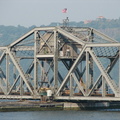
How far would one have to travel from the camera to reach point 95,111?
431 ft

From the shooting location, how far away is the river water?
11538 cm

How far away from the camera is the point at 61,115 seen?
397 feet

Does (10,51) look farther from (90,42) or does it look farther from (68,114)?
(68,114)

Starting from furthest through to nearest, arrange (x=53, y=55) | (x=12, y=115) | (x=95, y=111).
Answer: (x=53, y=55) < (x=95, y=111) < (x=12, y=115)

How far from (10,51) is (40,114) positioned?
30496 mm

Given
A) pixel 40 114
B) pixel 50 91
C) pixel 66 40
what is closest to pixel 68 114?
pixel 40 114

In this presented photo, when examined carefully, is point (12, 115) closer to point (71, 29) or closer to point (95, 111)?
point (95, 111)

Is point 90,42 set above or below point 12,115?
above

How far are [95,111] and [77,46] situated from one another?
18.0m

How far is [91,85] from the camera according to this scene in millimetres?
141500

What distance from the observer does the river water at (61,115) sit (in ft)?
379

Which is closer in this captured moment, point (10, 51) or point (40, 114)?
point (40, 114)

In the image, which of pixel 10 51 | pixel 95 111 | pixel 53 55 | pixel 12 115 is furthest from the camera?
pixel 10 51

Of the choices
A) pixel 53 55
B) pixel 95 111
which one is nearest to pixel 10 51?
pixel 53 55
